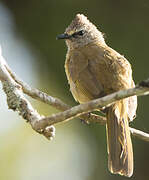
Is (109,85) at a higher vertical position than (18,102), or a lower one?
lower

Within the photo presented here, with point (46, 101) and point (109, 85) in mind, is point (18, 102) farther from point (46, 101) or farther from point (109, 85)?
point (109, 85)

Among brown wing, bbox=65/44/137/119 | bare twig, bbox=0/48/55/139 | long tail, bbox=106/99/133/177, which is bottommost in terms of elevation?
long tail, bbox=106/99/133/177

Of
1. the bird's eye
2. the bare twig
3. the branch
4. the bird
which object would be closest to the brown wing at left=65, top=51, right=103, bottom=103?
the bird

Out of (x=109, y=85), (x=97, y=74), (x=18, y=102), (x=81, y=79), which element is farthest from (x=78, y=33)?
(x=18, y=102)

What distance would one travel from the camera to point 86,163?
937 cm

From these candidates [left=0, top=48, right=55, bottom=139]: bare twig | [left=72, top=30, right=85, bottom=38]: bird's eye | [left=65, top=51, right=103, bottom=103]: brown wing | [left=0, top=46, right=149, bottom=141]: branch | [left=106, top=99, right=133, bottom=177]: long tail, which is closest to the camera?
[left=0, top=46, right=149, bottom=141]: branch

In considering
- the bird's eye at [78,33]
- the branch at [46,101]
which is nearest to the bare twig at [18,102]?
the branch at [46,101]

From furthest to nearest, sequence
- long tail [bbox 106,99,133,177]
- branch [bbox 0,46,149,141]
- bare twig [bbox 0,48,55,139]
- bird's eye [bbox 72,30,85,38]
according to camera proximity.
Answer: bird's eye [bbox 72,30,85,38] → long tail [bbox 106,99,133,177] → bare twig [bbox 0,48,55,139] → branch [bbox 0,46,149,141]

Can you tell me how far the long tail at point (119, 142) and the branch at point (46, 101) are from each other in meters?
0.20

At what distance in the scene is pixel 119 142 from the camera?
6707 millimetres

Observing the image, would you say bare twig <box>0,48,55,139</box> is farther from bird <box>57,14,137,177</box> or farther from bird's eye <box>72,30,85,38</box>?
bird's eye <box>72,30,85,38</box>

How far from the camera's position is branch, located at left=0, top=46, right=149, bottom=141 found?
517 centimetres

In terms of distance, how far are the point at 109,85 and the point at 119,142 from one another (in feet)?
2.16

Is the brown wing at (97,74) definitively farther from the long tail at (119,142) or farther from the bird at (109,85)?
the long tail at (119,142)
